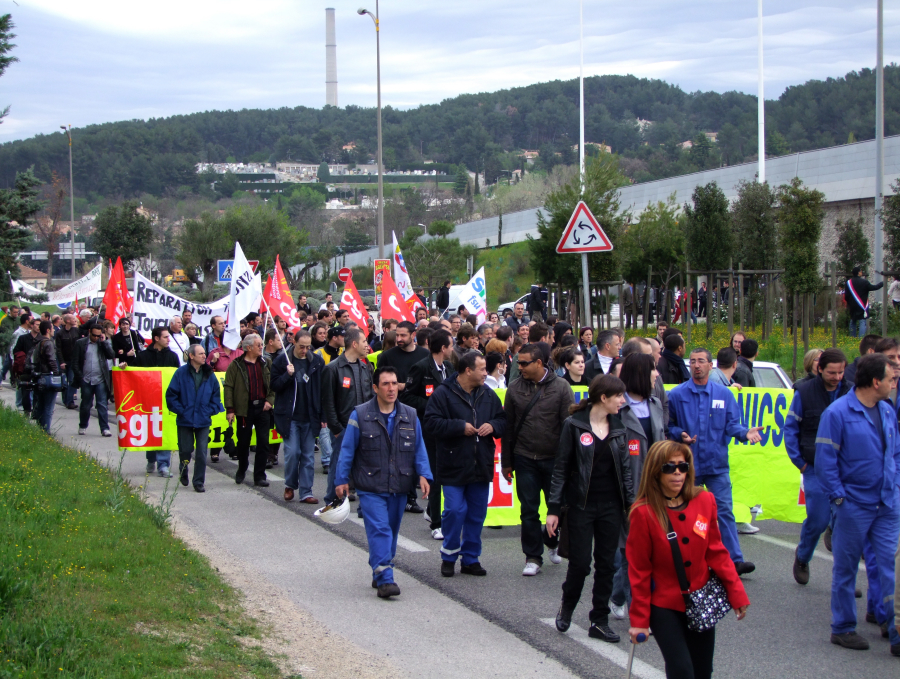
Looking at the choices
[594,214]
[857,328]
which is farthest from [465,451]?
[594,214]

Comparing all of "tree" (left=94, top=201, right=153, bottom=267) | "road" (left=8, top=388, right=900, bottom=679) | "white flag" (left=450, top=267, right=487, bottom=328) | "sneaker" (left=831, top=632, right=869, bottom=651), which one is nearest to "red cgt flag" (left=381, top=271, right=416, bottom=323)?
"white flag" (left=450, top=267, right=487, bottom=328)

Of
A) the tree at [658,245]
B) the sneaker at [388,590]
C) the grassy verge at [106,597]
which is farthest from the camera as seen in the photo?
the tree at [658,245]

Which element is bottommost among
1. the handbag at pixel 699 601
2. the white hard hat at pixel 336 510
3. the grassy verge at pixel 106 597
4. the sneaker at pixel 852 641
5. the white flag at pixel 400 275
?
the sneaker at pixel 852 641

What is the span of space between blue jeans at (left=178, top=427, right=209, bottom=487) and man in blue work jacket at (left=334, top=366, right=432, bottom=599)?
4731mm

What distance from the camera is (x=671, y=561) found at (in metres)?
4.23

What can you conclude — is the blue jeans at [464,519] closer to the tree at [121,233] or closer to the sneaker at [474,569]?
the sneaker at [474,569]

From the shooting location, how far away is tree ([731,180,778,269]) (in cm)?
2081

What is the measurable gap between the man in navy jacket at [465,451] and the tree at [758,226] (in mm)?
14906

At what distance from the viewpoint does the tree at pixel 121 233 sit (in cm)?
5203

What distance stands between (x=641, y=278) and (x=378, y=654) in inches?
1026

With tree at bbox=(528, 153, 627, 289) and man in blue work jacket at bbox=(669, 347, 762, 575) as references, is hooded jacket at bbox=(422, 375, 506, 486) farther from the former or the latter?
tree at bbox=(528, 153, 627, 289)

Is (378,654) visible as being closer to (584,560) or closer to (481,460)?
(584,560)

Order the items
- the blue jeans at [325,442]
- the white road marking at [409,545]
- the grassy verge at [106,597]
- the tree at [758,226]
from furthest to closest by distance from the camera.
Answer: the tree at [758,226] < the blue jeans at [325,442] < the white road marking at [409,545] < the grassy verge at [106,597]


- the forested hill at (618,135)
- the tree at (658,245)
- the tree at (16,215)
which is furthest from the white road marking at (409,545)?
the forested hill at (618,135)
